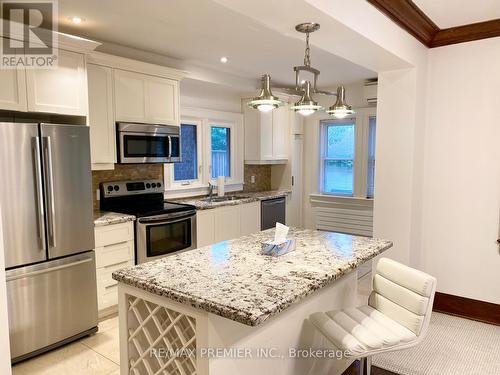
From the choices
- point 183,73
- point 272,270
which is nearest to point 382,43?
point 272,270

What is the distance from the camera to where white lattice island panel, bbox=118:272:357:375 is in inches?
59.9

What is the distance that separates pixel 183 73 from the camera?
4.06m

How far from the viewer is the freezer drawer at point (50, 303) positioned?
254 cm

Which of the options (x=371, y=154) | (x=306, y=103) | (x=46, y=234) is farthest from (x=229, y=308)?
(x=371, y=154)

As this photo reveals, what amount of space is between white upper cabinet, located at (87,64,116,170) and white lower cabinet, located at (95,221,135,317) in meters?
0.65

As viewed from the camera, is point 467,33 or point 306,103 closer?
point 306,103

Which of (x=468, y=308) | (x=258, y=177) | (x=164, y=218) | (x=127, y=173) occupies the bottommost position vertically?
(x=468, y=308)

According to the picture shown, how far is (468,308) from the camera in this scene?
3.31 m

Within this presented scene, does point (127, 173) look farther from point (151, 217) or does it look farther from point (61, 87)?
point (61, 87)

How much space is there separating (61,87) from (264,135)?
312 centimetres

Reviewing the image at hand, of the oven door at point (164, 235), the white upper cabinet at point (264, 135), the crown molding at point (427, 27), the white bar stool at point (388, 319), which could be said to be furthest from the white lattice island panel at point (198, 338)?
the white upper cabinet at point (264, 135)

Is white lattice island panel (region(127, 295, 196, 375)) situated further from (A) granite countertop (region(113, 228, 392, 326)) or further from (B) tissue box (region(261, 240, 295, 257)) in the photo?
(B) tissue box (region(261, 240, 295, 257))

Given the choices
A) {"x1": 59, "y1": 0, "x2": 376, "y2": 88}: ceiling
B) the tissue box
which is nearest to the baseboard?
the tissue box

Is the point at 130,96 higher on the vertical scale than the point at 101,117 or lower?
higher
